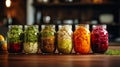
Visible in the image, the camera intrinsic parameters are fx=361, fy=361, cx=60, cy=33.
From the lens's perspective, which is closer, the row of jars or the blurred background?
the row of jars

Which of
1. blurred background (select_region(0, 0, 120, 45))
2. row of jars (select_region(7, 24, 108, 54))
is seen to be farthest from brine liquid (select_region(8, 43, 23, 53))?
blurred background (select_region(0, 0, 120, 45))

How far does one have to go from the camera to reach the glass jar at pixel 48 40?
7.05ft

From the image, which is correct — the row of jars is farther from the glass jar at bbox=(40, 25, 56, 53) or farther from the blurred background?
the blurred background

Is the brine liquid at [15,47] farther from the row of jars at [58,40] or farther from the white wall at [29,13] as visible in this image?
the white wall at [29,13]

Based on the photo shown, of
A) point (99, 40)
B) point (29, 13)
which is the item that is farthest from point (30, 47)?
point (29, 13)

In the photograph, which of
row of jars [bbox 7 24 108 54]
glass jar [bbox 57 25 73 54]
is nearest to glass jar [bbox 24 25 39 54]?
row of jars [bbox 7 24 108 54]

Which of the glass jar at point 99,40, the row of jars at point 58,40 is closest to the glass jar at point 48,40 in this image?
the row of jars at point 58,40

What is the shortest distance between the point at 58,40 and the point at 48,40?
60 millimetres

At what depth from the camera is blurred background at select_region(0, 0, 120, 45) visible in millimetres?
5586

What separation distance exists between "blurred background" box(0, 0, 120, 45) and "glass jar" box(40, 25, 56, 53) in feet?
10.9

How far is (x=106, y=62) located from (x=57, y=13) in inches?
164

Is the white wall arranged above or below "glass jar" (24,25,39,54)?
above

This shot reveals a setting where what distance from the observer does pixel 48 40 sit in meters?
2.15

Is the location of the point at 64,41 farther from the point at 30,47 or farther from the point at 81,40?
the point at 30,47
